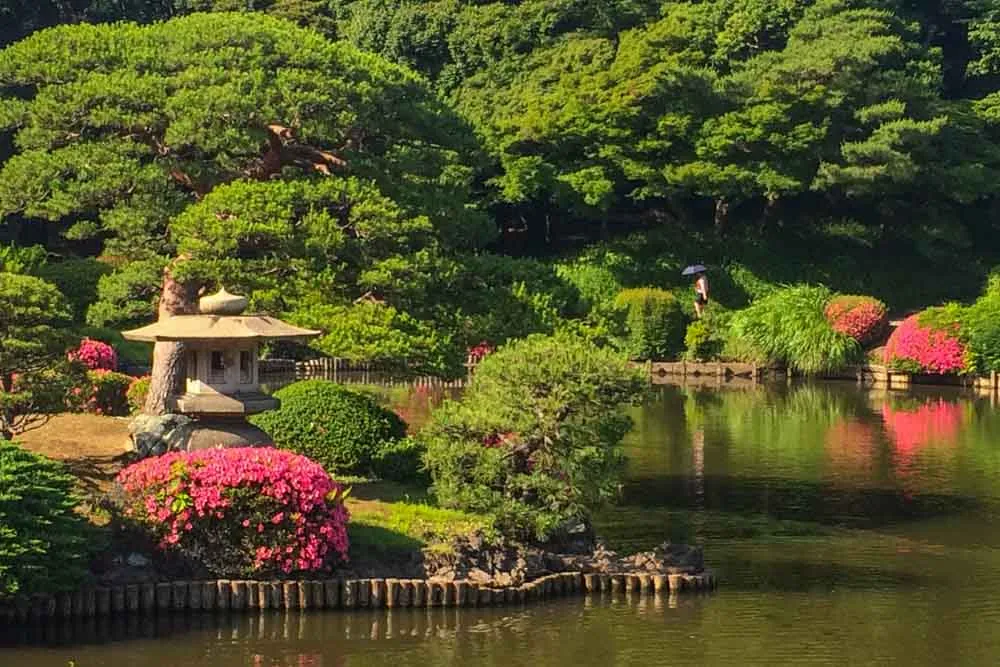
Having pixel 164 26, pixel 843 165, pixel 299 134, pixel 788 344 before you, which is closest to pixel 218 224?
pixel 299 134

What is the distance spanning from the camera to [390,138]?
122ft

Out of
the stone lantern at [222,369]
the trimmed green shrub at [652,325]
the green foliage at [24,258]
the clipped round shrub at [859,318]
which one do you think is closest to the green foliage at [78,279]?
the green foliage at [24,258]

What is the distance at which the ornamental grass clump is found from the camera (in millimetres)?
62781

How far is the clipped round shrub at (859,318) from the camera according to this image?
216 ft

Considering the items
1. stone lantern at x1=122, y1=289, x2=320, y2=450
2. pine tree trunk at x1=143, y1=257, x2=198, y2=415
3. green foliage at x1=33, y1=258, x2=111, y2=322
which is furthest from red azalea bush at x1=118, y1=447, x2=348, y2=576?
green foliage at x1=33, y1=258, x2=111, y2=322

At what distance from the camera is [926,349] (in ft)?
208

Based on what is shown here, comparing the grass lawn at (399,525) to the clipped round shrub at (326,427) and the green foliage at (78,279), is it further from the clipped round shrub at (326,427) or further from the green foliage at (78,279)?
the green foliage at (78,279)

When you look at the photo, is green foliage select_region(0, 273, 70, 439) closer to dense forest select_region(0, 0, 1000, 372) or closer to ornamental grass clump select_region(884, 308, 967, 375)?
dense forest select_region(0, 0, 1000, 372)

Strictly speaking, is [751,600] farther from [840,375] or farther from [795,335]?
[840,375]

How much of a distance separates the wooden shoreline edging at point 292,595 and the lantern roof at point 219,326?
182 inches

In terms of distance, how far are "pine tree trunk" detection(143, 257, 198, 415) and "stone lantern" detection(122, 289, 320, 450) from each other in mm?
5580

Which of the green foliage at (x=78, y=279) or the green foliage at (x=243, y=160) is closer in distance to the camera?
the green foliage at (x=243, y=160)

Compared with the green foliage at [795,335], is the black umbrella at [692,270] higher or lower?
higher

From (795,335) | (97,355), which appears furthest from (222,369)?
(795,335)
